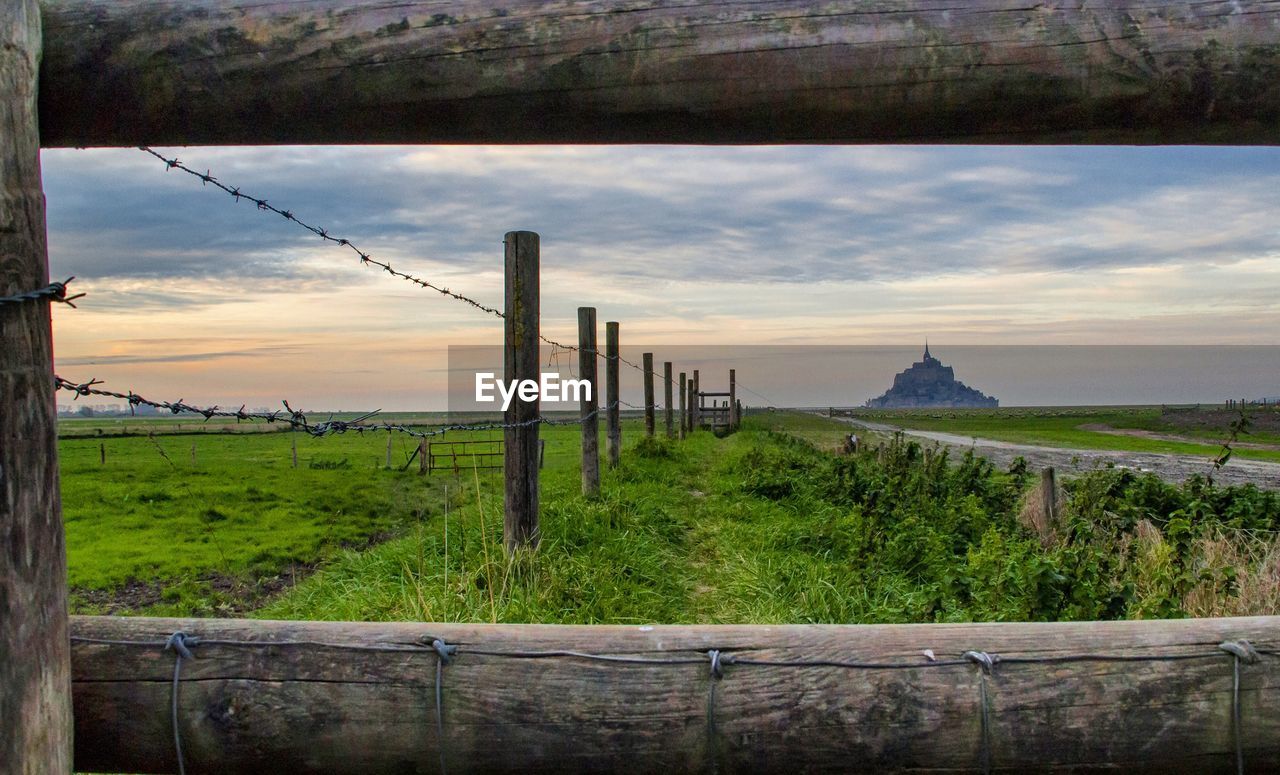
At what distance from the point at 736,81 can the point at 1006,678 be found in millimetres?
1380

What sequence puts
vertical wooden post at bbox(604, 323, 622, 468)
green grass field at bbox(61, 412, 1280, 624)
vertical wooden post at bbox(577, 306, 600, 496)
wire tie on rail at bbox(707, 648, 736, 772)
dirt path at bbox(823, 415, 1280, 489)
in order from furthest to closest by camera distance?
dirt path at bbox(823, 415, 1280, 489)
vertical wooden post at bbox(604, 323, 622, 468)
vertical wooden post at bbox(577, 306, 600, 496)
green grass field at bbox(61, 412, 1280, 624)
wire tie on rail at bbox(707, 648, 736, 772)

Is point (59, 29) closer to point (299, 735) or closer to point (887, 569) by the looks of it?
point (299, 735)

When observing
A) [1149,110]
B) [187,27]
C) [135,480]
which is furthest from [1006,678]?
[135,480]

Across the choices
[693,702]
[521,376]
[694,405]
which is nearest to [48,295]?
[693,702]

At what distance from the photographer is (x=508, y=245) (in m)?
5.46

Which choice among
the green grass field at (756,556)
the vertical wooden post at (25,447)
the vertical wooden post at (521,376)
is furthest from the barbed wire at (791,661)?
the vertical wooden post at (521,376)

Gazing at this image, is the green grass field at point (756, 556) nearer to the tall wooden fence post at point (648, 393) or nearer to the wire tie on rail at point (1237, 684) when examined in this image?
the tall wooden fence post at point (648, 393)

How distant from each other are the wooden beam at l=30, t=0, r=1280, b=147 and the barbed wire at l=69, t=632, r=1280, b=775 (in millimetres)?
1110

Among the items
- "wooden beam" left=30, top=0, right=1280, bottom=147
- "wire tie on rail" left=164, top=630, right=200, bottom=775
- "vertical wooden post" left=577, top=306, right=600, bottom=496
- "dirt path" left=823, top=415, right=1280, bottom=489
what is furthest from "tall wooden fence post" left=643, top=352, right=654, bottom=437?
"wooden beam" left=30, top=0, right=1280, bottom=147

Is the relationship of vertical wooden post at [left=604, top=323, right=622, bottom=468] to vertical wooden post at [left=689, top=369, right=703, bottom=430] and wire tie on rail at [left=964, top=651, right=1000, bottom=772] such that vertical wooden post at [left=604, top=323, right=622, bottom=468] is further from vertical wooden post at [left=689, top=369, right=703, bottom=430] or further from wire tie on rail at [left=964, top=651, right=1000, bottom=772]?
vertical wooden post at [left=689, top=369, right=703, bottom=430]

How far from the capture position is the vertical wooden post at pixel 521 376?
5.37 meters

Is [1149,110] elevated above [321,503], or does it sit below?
above

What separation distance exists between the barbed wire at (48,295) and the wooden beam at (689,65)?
38 centimetres

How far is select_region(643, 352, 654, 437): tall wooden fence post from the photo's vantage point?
18250 mm
